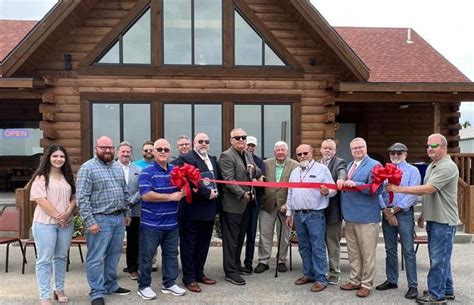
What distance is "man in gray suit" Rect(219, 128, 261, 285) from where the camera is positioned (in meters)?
5.62

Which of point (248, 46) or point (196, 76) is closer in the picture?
point (196, 76)

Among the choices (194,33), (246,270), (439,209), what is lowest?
(246,270)

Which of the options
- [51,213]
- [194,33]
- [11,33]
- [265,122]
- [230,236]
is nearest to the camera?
[51,213]

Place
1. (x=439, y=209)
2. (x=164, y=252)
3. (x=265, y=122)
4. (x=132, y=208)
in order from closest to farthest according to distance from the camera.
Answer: (x=439, y=209) → (x=164, y=252) → (x=132, y=208) → (x=265, y=122)

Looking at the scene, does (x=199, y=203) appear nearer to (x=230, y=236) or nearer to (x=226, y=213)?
(x=226, y=213)

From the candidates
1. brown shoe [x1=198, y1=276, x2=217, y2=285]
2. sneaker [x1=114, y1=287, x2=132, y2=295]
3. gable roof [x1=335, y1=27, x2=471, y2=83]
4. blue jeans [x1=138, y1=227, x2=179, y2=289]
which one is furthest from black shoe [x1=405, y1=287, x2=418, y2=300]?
gable roof [x1=335, y1=27, x2=471, y2=83]

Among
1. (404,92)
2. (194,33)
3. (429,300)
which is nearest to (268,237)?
(429,300)

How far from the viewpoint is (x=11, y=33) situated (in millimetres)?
13484

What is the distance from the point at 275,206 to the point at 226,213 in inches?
35.8

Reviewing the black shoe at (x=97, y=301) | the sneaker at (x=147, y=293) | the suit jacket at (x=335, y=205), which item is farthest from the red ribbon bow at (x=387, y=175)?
the black shoe at (x=97, y=301)

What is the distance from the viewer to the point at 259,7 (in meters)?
9.95

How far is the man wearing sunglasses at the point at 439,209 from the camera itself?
475 centimetres

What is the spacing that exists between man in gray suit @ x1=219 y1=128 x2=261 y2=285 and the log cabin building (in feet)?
14.2

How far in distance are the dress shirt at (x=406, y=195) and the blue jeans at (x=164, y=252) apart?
2.48 metres
